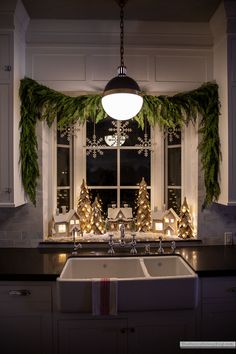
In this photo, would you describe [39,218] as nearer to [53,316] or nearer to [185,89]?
[53,316]

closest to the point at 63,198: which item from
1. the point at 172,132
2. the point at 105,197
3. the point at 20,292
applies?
the point at 105,197

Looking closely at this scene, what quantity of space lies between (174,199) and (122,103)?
128 centimetres

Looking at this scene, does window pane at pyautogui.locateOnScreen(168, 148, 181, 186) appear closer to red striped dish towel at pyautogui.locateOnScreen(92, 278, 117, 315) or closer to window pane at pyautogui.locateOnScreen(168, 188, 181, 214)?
window pane at pyautogui.locateOnScreen(168, 188, 181, 214)

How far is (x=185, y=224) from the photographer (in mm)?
2553

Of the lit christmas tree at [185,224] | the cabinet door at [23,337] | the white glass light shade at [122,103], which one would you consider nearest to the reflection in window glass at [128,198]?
the lit christmas tree at [185,224]

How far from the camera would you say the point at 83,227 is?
2662 millimetres

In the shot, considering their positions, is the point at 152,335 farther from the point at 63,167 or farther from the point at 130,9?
the point at 130,9

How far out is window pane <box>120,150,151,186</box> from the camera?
283 centimetres

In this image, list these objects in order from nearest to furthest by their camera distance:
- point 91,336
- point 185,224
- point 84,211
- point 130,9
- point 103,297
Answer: point 103,297
point 91,336
point 130,9
point 185,224
point 84,211

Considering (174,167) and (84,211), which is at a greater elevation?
(174,167)

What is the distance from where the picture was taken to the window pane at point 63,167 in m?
2.75

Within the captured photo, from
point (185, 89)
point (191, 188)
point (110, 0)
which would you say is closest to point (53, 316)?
point (191, 188)

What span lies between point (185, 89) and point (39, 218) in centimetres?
168

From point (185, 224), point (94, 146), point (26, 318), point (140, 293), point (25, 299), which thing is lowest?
point (26, 318)
